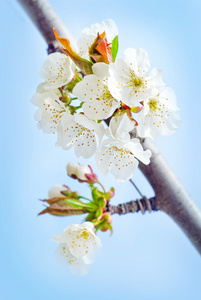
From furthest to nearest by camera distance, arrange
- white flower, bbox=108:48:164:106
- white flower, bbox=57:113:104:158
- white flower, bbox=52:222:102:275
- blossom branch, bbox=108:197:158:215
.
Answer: blossom branch, bbox=108:197:158:215
white flower, bbox=52:222:102:275
white flower, bbox=57:113:104:158
white flower, bbox=108:48:164:106

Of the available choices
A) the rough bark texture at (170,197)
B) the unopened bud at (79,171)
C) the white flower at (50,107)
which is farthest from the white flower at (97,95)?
the unopened bud at (79,171)

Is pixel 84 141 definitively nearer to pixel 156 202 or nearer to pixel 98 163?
pixel 98 163

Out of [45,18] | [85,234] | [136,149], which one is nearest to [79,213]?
[85,234]

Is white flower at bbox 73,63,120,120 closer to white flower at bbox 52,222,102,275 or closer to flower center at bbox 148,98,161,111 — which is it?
→ flower center at bbox 148,98,161,111

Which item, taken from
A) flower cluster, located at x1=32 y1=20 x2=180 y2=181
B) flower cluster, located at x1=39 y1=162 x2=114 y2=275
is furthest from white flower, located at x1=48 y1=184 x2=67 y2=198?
flower cluster, located at x1=32 y1=20 x2=180 y2=181

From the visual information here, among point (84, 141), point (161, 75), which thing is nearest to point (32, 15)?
point (84, 141)
